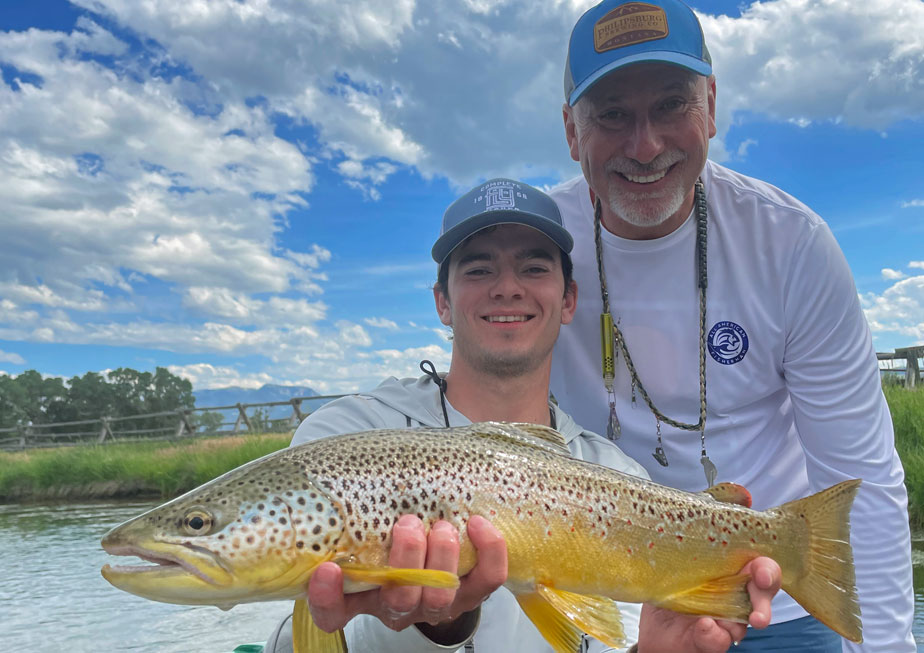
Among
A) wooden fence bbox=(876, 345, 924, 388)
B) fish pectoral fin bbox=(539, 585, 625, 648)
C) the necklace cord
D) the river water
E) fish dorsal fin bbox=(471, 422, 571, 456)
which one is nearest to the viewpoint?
fish pectoral fin bbox=(539, 585, 625, 648)

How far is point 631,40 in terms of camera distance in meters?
3.61

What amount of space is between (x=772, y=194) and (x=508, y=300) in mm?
1659

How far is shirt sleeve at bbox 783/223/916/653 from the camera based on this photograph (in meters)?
3.63

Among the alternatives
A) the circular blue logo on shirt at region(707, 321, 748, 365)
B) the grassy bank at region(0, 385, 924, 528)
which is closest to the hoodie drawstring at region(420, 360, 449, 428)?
the circular blue logo on shirt at region(707, 321, 748, 365)

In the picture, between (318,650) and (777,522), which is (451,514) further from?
(777,522)

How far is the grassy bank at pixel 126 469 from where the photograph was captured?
60.1ft

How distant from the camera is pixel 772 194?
407 centimetres

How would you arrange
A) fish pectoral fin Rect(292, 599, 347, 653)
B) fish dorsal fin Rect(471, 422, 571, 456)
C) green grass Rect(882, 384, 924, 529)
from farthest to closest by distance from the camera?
green grass Rect(882, 384, 924, 529) < fish dorsal fin Rect(471, 422, 571, 456) < fish pectoral fin Rect(292, 599, 347, 653)

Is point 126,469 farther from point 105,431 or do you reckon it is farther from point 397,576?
point 397,576

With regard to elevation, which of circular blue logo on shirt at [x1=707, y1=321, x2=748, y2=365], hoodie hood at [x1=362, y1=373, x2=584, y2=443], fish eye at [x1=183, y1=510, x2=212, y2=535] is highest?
circular blue logo on shirt at [x1=707, y1=321, x2=748, y2=365]

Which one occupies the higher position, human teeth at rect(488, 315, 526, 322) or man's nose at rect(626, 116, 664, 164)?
man's nose at rect(626, 116, 664, 164)

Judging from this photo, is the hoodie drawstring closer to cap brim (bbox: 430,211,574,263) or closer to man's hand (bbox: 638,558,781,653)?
cap brim (bbox: 430,211,574,263)

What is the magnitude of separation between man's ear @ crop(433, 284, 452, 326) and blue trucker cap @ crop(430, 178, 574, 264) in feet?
0.82

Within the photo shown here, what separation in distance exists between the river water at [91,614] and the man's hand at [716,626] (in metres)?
5.08
